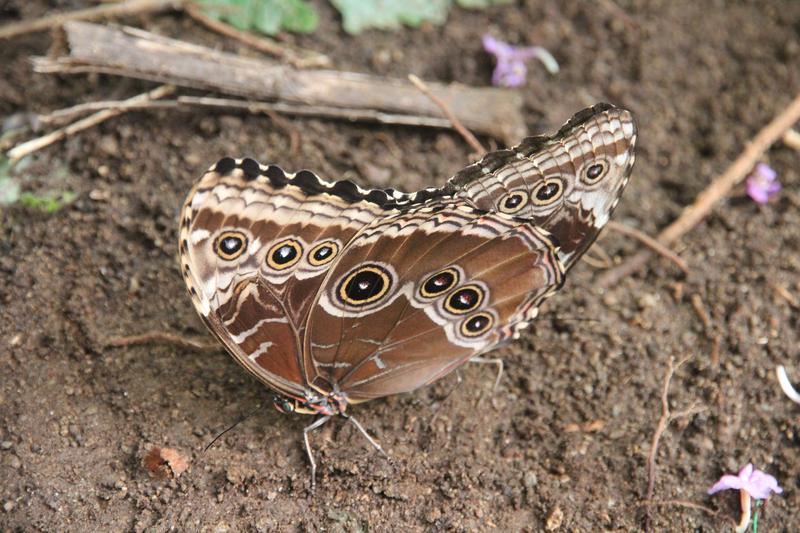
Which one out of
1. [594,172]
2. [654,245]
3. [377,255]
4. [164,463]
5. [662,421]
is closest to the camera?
[377,255]

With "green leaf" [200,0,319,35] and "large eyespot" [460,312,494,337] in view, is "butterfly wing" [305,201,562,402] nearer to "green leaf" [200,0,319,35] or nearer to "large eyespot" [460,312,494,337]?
"large eyespot" [460,312,494,337]

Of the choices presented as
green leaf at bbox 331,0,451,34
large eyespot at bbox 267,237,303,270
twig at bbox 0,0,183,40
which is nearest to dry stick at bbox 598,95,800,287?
large eyespot at bbox 267,237,303,270

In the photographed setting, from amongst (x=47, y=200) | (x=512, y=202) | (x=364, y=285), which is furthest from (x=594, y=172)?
(x=47, y=200)

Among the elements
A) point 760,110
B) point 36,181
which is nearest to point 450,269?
point 36,181

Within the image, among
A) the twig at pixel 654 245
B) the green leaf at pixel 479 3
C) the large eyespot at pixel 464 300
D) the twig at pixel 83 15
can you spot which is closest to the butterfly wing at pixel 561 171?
the large eyespot at pixel 464 300

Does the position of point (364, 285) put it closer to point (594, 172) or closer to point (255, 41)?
point (594, 172)
